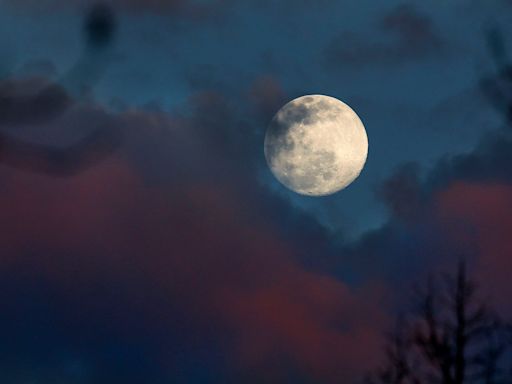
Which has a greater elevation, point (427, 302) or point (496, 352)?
point (427, 302)

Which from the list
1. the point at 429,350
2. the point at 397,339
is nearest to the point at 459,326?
the point at 429,350

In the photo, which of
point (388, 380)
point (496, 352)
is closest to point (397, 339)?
point (388, 380)

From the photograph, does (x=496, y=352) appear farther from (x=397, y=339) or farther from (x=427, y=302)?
(x=397, y=339)

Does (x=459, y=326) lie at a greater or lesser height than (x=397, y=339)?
lesser

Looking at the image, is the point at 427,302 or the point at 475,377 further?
the point at 427,302

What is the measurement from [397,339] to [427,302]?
9.98 feet

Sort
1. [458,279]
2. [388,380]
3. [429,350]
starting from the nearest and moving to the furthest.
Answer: [429,350] < [458,279] < [388,380]

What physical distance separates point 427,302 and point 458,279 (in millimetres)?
946

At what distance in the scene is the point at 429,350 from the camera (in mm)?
18984

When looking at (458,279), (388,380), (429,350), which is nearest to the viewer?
(429,350)

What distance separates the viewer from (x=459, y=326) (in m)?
19.3

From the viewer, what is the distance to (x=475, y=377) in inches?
752

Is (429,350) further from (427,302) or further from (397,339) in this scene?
(397,339)

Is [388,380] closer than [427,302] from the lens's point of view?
No
